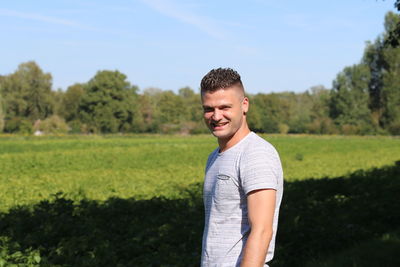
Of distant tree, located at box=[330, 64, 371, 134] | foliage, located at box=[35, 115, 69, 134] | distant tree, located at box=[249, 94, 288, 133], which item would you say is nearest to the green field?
foliage, located at box=[35, 115, 69, 134]

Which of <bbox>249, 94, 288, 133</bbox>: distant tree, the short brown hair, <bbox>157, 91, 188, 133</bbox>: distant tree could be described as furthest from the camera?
<bbox>249, 94, 288, 133</bbox>: distant tree

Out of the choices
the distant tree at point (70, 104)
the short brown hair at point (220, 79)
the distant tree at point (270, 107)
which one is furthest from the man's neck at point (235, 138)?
the distant tree at point (270, 107)

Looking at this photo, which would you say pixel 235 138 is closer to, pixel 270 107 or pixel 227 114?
pixel 227 114

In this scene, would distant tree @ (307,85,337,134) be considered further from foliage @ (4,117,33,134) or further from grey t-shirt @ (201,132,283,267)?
grey t-shirt @ (201,132,283,267)

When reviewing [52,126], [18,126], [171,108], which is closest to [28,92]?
[52,126]

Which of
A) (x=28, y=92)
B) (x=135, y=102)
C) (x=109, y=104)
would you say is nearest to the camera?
(x=28, y=92)

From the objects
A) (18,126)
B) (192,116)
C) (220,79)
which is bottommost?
(220,79)

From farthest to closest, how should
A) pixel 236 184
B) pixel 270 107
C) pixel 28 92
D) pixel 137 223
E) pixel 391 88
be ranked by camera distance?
pixel 270 107 < pixel 28 92 < pixel 391 88 < pixel 137 223 < pixel 236 184

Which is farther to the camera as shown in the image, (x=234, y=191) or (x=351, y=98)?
(x=351, y=98)

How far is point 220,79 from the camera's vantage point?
2.50m

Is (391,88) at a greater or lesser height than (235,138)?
greater

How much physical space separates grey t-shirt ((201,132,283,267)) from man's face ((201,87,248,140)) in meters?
0.10

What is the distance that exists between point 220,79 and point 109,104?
3610 inches

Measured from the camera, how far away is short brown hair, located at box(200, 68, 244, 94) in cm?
250
